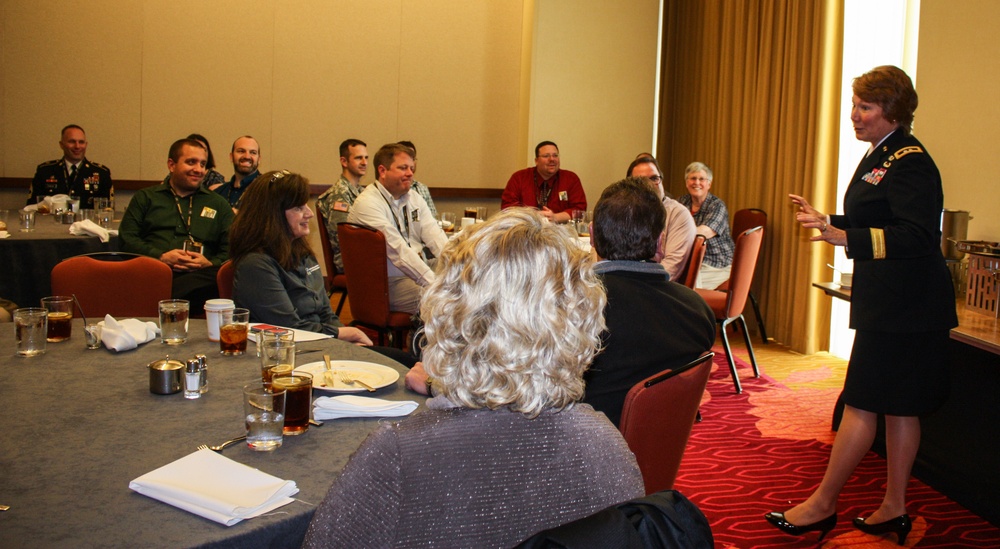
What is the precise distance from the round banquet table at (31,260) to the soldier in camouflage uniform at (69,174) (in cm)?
221

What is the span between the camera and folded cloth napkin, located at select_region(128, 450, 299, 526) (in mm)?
1313

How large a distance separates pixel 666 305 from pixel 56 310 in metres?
1.68

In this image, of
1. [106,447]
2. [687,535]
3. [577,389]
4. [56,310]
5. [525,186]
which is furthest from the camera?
[525,186]

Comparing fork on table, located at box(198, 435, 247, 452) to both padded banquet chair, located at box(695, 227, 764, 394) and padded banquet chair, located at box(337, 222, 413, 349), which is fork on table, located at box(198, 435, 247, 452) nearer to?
padded banquet chair, located at box(337, 222, 413, 349)

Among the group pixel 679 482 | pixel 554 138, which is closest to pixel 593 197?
pixel 554 138

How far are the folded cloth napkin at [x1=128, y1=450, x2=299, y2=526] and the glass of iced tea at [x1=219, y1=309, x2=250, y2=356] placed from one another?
0.82 m

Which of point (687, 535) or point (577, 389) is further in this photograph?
point (577, 389)

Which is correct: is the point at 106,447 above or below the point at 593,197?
below

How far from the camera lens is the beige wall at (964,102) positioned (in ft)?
13.9

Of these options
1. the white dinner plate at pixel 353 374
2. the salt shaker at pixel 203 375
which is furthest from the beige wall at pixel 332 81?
the salt shaker at pixel 203 375

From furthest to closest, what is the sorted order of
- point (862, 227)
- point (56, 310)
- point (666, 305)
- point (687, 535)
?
point (862, 227) < point (56, 310) < point (666, 305) < point (687, 535)

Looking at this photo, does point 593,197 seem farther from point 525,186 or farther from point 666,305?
point 666,305

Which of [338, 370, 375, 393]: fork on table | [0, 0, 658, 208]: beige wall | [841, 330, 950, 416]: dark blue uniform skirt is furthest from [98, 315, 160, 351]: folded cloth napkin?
[0, 0, 658, 208]: beige wall

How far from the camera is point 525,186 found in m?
7.29
